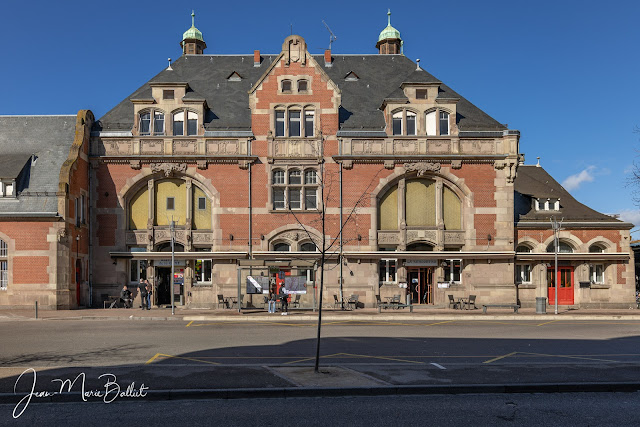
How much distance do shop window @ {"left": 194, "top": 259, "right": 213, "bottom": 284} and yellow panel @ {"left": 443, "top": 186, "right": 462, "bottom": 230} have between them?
47.4 feet

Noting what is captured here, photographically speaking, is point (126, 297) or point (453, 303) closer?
point (126, 297)

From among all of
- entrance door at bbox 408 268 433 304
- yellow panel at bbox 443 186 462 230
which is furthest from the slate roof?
entrance door at bbox 408 268 433 304

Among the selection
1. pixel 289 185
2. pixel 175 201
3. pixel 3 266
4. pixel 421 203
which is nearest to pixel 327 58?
pixel 289 185

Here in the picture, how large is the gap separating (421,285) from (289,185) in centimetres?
1003

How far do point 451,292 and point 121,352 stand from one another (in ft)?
79.9

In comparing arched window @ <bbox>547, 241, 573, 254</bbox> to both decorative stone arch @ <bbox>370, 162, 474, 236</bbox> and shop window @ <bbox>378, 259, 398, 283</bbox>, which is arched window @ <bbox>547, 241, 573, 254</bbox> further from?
shop window @ <bbox>378, 259, 398, 283</bbox>

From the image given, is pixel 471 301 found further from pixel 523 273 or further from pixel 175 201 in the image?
pixel 175 201

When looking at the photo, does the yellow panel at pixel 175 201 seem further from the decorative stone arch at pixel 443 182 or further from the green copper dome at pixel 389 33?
the green copper dome at pixel 389 33

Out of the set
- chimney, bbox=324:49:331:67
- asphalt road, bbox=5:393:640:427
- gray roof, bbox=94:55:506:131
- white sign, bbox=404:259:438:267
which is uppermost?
chimney, bbox=324:49:331:67

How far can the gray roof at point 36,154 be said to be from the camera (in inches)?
1329

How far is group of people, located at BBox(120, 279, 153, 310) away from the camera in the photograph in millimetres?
34594

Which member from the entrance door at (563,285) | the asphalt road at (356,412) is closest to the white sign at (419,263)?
the entrance door at (563,285)

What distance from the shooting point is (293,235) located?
122ft

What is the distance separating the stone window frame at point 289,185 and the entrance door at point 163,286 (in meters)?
7.46
